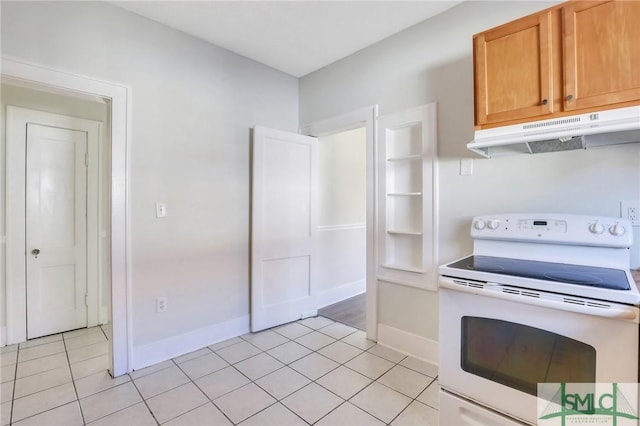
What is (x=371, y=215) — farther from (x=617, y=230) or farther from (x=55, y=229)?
(x=55, y=229)

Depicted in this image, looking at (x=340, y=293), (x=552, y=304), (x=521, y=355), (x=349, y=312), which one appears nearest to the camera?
(x=552, y=304)

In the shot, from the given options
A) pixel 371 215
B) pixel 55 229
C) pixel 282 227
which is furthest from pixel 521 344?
pixel 55 229

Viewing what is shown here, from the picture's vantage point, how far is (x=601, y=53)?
1414 millimetres

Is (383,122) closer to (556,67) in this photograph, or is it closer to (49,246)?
(556,67)

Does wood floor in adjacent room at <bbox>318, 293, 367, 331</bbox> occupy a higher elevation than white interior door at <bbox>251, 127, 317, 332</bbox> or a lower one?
lower

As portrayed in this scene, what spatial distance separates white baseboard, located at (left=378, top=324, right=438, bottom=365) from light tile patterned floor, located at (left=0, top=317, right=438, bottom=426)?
0.06 metres

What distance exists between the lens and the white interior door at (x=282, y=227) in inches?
114

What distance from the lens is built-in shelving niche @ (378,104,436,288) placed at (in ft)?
7.62

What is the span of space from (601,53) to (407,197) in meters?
1.44

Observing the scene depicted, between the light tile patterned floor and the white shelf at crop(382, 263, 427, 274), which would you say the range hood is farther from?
the light tile patterned floor

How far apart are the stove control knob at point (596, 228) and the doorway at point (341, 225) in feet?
7.27

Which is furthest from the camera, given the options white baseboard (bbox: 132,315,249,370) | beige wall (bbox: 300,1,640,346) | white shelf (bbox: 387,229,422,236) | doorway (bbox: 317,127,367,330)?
doorway (bbox: 317,127,367,330)

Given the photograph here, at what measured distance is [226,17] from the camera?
2.30 metres

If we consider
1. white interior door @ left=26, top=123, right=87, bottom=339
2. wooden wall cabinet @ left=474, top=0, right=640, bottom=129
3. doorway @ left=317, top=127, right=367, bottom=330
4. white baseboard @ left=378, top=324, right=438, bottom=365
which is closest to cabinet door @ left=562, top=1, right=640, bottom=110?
wooden wall cabinet @ left=474, top=0, right=640, bottom=129
